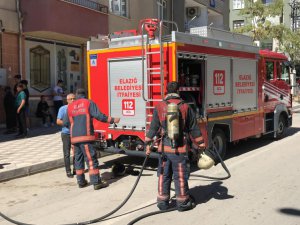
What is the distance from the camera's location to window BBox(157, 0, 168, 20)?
22938 mm

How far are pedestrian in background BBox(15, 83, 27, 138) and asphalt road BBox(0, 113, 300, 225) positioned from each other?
151 inches

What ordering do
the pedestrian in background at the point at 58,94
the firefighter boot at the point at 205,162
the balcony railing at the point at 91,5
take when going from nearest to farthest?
1. the firefighter boot at the point at 205,162
2. the pedestrian in background at the point at 58,94
3. the balcony railing at the point at 91,5

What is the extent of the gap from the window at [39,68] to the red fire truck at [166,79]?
7162 mm

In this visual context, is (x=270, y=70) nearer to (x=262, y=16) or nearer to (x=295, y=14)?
(x=262, y=16)

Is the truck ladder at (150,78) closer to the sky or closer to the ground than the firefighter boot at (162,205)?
closer to the sky

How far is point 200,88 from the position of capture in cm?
878

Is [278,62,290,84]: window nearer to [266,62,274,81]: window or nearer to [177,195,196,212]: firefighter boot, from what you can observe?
[266,62,274,81]: window

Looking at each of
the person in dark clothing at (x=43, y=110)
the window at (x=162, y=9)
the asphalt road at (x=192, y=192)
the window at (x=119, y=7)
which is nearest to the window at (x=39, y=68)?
the person in dark clothing at (x=43, y=110)

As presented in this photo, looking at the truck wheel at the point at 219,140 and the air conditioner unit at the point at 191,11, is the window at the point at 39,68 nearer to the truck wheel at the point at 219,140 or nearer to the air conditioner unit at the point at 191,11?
the truck wheel at the point at 219,140

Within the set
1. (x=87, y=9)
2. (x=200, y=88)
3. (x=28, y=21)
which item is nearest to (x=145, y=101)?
(x=200, y=88)

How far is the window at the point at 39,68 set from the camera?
15500 mm

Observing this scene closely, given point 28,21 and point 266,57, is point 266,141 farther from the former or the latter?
point 28,21

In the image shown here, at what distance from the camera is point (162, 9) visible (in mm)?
23562

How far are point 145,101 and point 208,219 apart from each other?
3.31 meters
